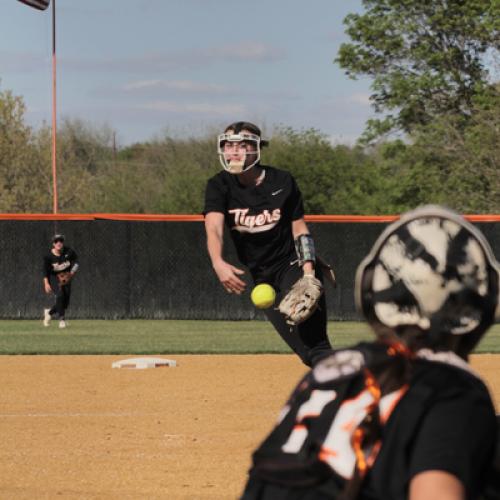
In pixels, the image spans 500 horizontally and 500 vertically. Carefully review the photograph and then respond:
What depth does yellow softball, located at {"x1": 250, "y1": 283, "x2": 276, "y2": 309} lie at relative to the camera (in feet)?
24.7

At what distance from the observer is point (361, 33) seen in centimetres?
4291

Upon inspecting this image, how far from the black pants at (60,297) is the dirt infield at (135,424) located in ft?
23.7

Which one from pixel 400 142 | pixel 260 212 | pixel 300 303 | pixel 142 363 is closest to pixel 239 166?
pixel 260 212

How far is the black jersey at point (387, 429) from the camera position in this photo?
Result: 1.91 meters

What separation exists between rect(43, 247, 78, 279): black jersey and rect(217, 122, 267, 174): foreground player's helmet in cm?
1389

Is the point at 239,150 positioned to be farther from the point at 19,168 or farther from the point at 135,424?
the point at 19,168

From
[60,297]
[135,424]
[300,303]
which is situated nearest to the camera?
[300,303]

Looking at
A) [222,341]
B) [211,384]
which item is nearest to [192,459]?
[211,384]

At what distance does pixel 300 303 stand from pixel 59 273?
14.5m

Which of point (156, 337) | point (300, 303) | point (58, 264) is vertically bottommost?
point (156, 337)

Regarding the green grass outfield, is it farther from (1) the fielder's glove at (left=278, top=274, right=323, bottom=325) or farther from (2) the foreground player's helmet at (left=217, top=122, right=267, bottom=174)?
(1) the fielder's glove at (left=278, top=274, right=323, bottom=325)

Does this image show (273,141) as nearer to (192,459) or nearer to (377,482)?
(192,459)

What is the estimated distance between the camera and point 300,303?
7320 mm

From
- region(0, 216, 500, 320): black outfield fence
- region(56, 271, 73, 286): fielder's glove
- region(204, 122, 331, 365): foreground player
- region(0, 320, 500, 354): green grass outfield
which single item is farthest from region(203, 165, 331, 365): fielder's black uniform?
region(0, 216, 500, 320): black outfield fence
